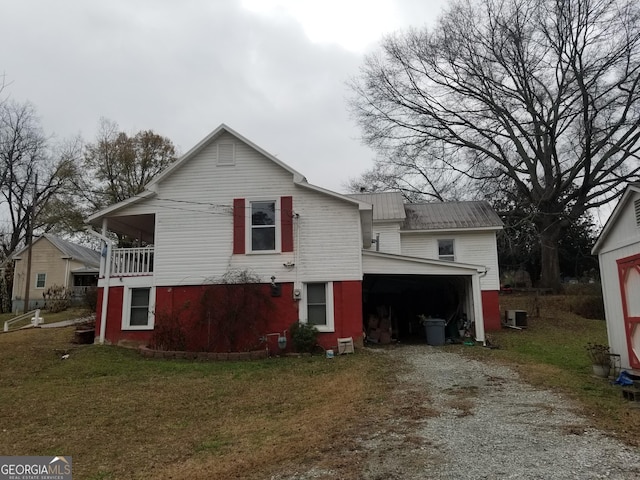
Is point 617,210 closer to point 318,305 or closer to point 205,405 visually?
point 318,305

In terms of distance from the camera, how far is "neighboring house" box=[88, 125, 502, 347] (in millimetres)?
14344

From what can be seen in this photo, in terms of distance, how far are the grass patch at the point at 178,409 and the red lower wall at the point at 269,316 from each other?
116 centimetres

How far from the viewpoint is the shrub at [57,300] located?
2985cm

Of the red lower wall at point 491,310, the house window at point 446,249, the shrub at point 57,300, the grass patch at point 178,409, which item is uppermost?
the house window at point 446,249

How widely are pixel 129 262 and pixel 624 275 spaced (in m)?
13.4

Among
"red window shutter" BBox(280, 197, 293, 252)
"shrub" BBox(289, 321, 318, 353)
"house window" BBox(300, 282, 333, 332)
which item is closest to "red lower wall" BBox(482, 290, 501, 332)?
"house window" BBox(300, 282, 333, 332)

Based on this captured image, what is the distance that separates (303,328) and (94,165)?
95.6 feet

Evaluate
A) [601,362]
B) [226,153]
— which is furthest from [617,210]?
[226,153]

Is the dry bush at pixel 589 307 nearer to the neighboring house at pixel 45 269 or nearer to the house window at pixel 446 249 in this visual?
the house window at pixel 446 249

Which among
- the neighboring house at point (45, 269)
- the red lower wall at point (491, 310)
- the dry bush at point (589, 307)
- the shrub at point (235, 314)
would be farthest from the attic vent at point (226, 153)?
the neighboring house at point (45, 269)

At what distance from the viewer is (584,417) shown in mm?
6340

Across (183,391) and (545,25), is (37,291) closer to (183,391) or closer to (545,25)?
(183,391)

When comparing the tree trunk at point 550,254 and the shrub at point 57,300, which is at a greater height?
the tree trunk at point 550,254

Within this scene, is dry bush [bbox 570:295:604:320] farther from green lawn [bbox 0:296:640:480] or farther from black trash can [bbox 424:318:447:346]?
black trash can [bbox 424:318:447:346]
